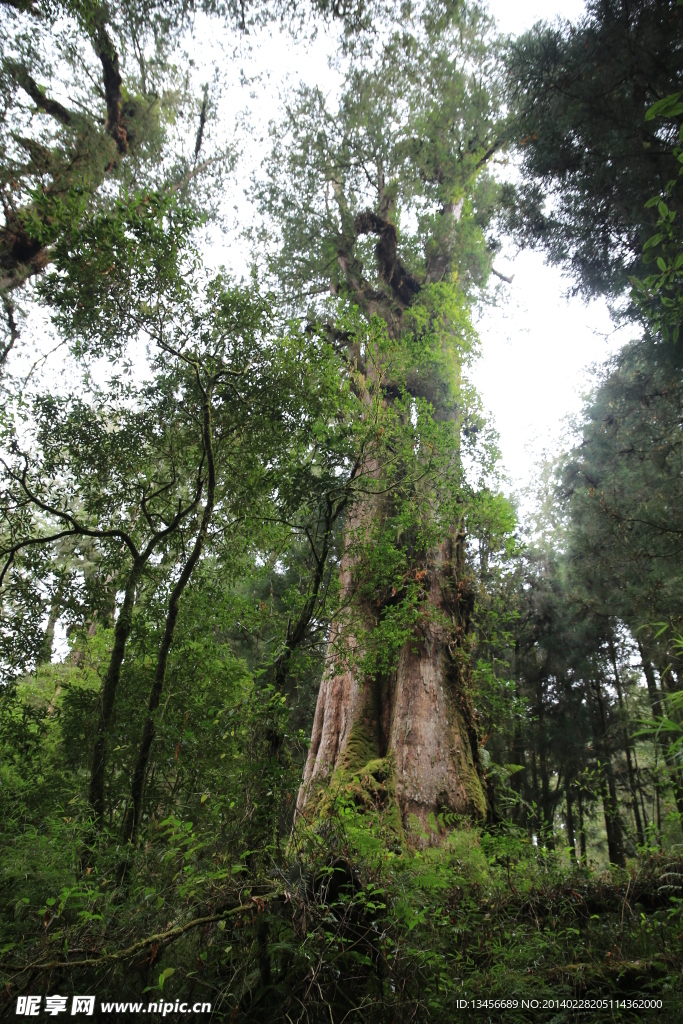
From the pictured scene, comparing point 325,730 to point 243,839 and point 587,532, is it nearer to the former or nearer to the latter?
point 243,839

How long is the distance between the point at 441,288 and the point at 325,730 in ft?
→ 24.9

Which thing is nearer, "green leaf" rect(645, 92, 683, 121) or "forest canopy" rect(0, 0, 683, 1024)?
"green leaf" rect(645, 92, 683, 121)

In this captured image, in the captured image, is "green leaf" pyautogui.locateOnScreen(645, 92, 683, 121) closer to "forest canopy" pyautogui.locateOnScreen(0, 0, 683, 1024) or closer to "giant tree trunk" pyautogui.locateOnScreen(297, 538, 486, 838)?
"forest canopy" pyautogui.locateOnScreen(0, 0, 683, 1024)

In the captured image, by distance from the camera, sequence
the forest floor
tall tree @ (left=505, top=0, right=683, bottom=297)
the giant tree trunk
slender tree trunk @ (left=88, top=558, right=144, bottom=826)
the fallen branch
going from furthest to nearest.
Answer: the giant tree trunk < tall tree @ (left=505, top=0, right=683, bottom=297) < slender tree trunk @ (left=88, top=558, right=144, bottom=826) < the forest floor < the fallen branch

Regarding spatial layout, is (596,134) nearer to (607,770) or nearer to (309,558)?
(309,558)

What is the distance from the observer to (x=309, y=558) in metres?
6.34

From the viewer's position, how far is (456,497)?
23.3ft

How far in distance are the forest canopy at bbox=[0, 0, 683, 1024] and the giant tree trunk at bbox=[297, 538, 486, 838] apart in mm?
47

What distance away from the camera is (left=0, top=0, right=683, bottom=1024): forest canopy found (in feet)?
9.55

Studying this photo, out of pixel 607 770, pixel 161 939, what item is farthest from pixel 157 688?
pixel 607 770

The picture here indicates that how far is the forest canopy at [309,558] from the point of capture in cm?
291

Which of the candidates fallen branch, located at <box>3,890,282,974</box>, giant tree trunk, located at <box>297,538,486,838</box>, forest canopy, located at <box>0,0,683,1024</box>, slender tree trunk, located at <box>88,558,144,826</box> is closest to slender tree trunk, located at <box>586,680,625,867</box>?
forest canopy, located at <box>0,0,683,1024</box>

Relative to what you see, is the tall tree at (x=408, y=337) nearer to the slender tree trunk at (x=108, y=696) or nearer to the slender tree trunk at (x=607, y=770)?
the slender tree trunk at (x=108, y=696)

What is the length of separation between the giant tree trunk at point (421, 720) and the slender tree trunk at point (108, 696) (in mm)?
1989
